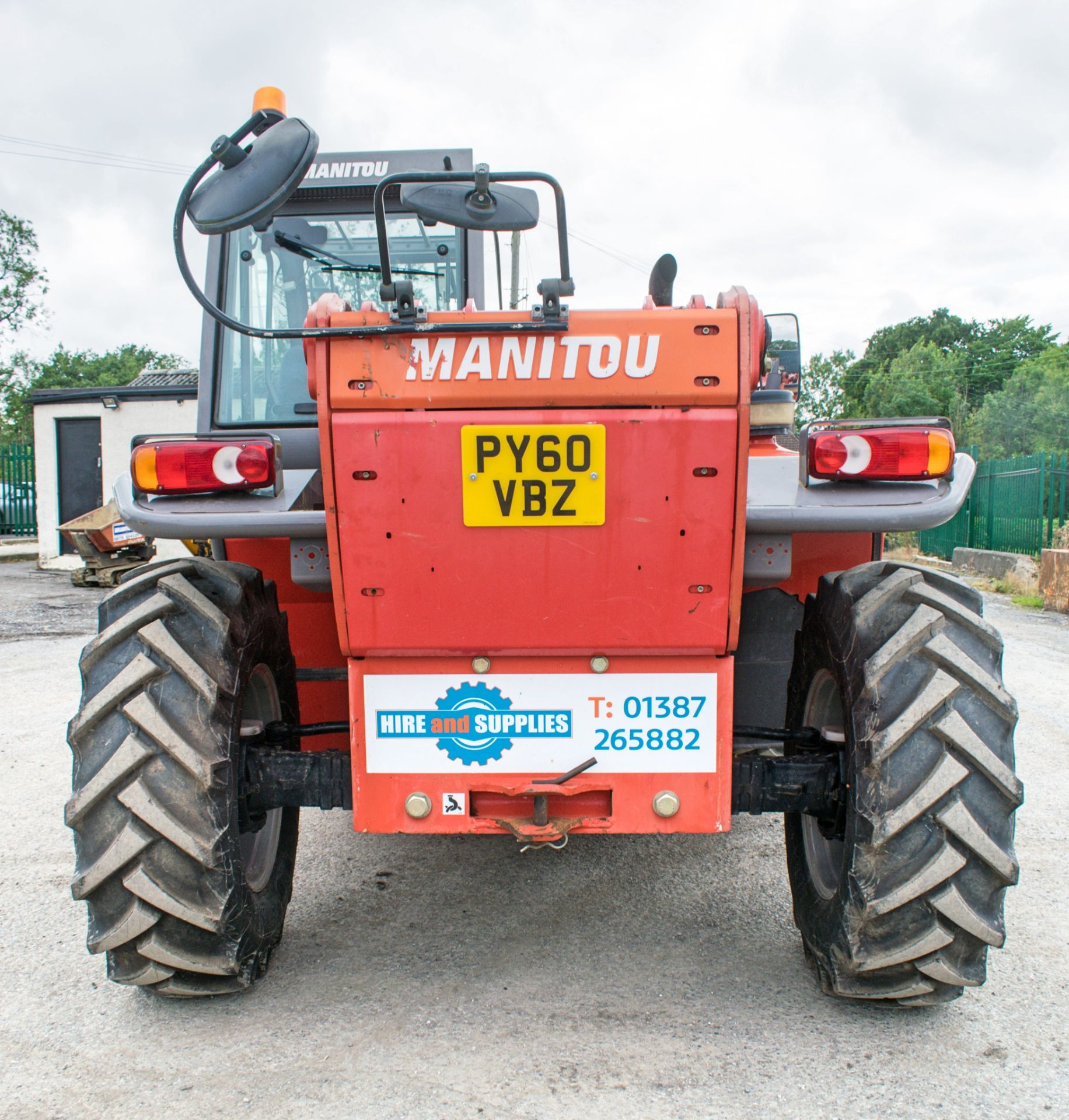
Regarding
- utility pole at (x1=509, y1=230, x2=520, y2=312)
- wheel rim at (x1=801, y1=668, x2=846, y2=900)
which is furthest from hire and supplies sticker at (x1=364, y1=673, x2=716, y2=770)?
utility pole at (x1=509, y1=230, x2=520, y2=312)

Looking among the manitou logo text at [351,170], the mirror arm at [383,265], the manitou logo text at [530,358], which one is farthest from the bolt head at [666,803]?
the manitou logo text at [351,170]

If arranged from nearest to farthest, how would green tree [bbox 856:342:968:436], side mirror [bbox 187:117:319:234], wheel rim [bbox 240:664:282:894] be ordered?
side mirror [bbox 187:117:319:234]
wheel rim [bbox 240:664:282:894]
green tree [bbox 856:342:968:436]

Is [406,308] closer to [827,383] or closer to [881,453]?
[881,453]

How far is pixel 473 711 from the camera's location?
2.40 meters

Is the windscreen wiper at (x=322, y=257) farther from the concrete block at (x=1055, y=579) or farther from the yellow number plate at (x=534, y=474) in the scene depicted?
the concrete block at (x=1055, y=579)

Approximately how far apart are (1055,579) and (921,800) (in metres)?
10.6

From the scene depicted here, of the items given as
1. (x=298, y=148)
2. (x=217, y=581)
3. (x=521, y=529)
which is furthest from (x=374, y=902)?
(x=298, y=148)

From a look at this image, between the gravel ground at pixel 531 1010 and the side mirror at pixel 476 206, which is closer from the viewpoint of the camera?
the side mirror at pixel 476 206

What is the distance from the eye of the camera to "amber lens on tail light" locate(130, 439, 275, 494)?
7.75 feet

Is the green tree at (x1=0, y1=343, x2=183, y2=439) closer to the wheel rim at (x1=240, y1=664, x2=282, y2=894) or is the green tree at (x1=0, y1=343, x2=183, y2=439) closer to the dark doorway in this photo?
the dark doorway

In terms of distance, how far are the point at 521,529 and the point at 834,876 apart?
4.76ft

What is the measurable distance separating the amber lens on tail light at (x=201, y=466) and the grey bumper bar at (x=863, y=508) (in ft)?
3.98

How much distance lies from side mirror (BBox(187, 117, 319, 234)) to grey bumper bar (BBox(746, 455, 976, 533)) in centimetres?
125

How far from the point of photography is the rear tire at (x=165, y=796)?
2357 mm
